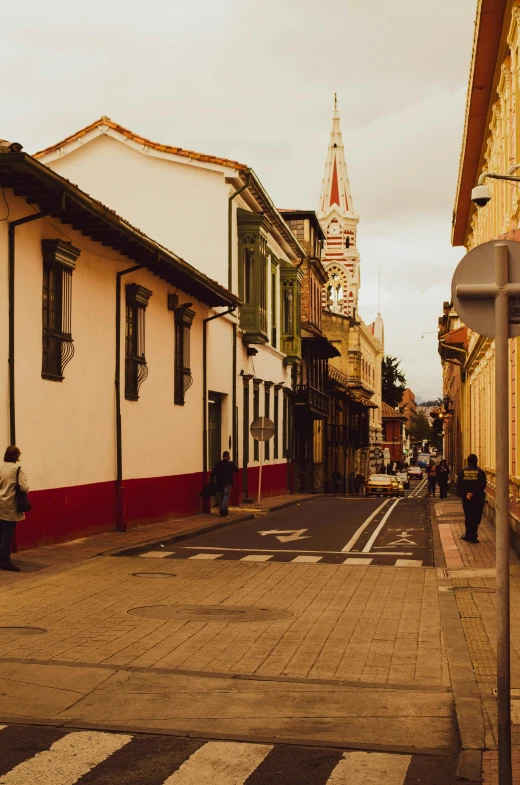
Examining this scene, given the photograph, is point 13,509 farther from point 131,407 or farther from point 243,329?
point 243,329

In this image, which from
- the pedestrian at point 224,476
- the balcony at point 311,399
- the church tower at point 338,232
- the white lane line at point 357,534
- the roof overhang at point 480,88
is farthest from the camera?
the church tower at point 338,232

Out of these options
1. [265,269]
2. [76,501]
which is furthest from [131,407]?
[265,269]

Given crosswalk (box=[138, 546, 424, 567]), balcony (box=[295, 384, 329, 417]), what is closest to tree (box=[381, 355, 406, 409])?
balcony (box=[295, 384, 329, 417])

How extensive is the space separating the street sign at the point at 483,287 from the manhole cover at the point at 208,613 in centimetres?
588

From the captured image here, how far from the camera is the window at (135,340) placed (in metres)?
21.5

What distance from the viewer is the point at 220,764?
5.93m

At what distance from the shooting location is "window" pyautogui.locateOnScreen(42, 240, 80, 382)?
17.0 metres

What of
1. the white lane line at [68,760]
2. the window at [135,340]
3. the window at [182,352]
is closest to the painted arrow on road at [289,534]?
the window at [135,340]

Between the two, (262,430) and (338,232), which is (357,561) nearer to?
(262,430)

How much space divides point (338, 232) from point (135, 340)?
86.7 meters

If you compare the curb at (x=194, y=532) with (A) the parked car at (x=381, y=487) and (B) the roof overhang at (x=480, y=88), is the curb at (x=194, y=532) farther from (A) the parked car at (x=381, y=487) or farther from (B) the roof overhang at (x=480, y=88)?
(A) the parked car at (x=381, y=487)

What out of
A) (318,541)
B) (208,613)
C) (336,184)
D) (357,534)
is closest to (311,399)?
(357,534)

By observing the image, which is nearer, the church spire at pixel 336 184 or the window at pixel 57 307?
the window at pixel 57 307

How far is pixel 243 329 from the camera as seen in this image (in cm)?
3322
